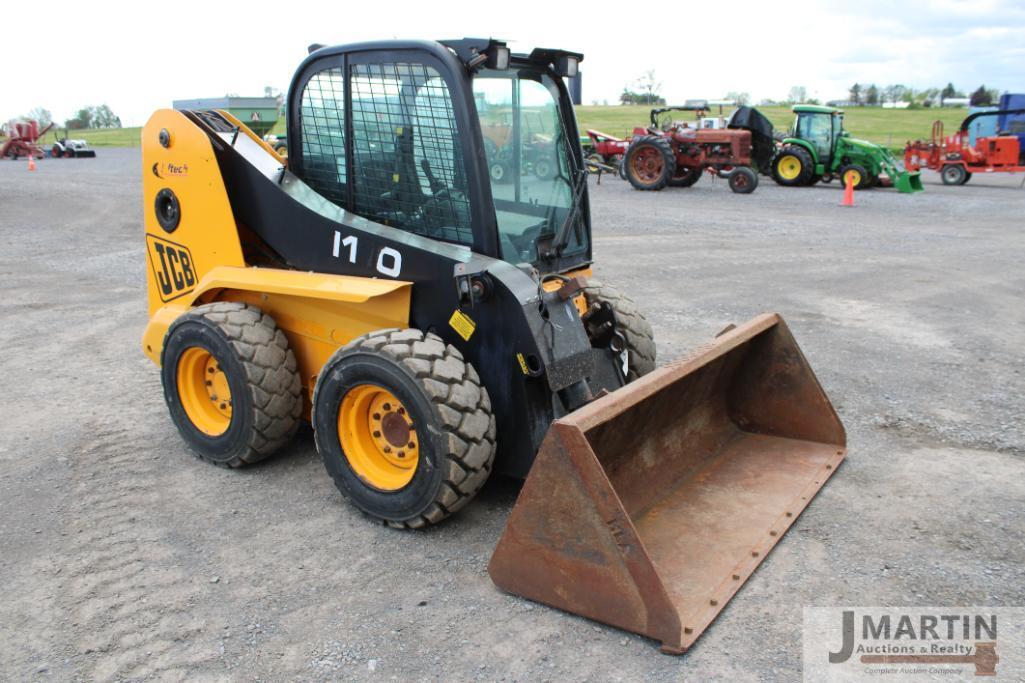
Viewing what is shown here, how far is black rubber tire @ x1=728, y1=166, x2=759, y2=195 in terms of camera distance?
20.9m

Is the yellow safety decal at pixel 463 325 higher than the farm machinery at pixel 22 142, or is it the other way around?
the farm machinery at pixel 22 142

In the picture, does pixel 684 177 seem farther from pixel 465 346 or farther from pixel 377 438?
pixel 377 438

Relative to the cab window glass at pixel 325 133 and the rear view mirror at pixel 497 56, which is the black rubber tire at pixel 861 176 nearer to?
the cab window glass at pixel 325 133

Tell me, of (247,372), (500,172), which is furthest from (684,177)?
(247,372)

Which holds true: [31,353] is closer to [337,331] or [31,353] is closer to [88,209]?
[337,331]

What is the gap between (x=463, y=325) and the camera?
13.4 feet

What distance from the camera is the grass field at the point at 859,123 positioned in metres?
46.5

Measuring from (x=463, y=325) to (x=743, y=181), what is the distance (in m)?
18.3

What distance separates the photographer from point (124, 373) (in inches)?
263

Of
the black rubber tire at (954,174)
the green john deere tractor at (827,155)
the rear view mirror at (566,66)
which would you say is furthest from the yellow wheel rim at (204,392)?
the black rubber tire at (954,174)

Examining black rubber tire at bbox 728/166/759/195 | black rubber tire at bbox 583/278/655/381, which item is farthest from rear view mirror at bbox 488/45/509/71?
black rubber tire at bbox 728/166/759/195

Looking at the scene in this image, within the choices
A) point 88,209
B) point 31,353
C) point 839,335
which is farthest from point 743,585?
point 88,209

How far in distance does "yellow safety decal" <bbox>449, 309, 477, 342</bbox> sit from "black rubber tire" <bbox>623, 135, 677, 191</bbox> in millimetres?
18082

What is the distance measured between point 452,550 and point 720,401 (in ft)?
6.25
